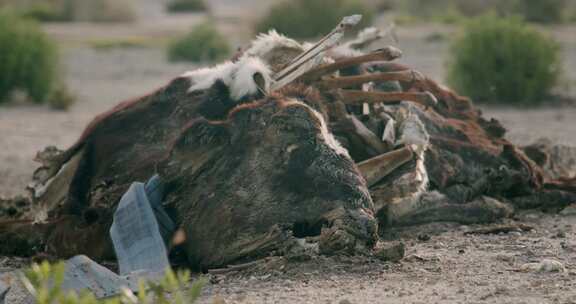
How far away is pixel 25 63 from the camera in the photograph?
1895cm

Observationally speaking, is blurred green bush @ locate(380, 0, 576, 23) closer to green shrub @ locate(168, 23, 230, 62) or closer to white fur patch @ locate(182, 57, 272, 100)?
green shrub @ locate(168, 23, 230, 62)

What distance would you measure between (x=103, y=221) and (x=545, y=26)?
24702mm

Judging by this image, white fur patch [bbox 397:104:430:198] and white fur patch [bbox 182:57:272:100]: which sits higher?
white fur patch [bbox 182:57:272:100]

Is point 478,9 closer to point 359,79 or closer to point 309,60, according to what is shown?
point 359,79

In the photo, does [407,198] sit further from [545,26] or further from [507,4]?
[507,4]

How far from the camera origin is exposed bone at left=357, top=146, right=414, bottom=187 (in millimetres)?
7004

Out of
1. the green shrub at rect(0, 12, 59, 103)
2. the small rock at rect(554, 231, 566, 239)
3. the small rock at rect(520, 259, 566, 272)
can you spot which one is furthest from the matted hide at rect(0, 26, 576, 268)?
the green shrub at rect(0, 12, 59, 103)

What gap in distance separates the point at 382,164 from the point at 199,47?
1874 centimetres

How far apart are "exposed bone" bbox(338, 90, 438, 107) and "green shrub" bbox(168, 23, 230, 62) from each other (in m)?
17.6

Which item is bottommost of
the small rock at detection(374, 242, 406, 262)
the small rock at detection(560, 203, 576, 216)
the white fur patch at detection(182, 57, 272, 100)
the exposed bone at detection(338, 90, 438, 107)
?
the small rock at detection(560, 203, 576, 216)

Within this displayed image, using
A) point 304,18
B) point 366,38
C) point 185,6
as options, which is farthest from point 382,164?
point 185,6

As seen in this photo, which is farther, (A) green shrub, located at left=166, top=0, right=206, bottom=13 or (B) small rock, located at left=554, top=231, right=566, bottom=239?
(A) green shrub, located at left=166, top=0, right=206, bottom=13

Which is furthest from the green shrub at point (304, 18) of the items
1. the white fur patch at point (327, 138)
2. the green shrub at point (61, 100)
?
the white fur patch at point (327, 138)

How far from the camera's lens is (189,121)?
6.98 m
